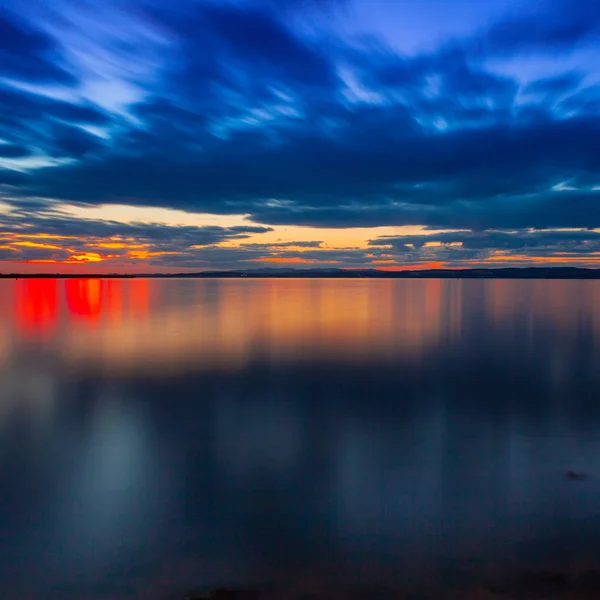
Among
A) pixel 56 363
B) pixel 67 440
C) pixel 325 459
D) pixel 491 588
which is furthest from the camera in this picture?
pixel 56 363

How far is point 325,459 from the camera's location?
10.8 m

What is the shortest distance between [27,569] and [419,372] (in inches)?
684

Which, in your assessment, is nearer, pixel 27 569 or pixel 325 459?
pixel 27 569

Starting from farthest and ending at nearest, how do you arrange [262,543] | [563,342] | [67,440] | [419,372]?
[563,342], [419,372], [67,440], [262,543]

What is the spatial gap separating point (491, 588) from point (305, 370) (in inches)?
621

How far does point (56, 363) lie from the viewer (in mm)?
23781

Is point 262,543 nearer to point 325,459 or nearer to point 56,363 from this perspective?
point 325,459

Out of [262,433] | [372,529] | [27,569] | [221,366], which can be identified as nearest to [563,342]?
[221,366]

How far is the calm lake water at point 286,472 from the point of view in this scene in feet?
22.5

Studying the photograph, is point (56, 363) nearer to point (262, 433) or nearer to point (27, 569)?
point (262, 433)

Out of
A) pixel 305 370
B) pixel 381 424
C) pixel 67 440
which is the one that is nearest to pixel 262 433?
pixel 381 424

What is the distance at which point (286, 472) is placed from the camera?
10031mm

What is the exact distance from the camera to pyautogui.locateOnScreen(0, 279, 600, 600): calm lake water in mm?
6855

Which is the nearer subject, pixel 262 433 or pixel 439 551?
pixel 439 551
